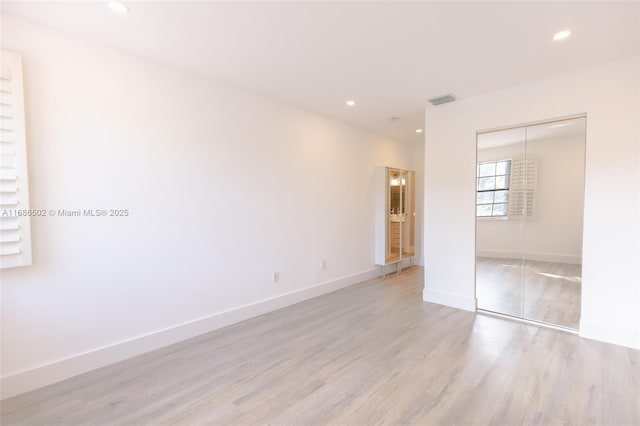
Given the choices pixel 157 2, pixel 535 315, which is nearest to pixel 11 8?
pixel 157 2

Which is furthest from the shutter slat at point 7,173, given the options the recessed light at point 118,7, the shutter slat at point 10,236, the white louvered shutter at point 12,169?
the recessed light at point 118,7

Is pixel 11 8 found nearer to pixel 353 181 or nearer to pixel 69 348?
pixel 69 348

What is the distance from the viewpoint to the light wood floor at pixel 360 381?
1.85 meters

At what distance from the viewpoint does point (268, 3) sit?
1912mm

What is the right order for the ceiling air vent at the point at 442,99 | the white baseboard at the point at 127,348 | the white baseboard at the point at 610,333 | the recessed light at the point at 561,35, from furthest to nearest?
the ceiling air vent at the point at 442,99, the white baseboard at the point at 610,333, the recessed light at the point at 561,35, the white baseboard at the point at 127,348

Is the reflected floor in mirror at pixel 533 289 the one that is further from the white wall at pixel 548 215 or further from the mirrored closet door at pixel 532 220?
the white wall at pixel 548 215

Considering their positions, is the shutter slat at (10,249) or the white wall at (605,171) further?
the white wall at (605,171)

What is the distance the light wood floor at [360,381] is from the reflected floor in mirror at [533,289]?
0.94ft

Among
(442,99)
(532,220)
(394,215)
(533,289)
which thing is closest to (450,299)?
(533,289)

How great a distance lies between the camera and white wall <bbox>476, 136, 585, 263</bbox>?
3062 millimetres

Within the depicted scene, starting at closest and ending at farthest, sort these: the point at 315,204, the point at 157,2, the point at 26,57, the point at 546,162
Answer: the point at 157,2 → the point at 26,57 → the point at 546,162 → the point at 315,204

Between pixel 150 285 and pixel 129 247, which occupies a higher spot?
pixel 129 247

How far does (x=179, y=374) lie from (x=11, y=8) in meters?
2.91

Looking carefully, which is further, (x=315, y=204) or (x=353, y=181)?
(x=353, y=181)
